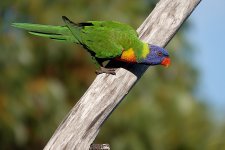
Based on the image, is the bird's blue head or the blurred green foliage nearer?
the bird's blue head

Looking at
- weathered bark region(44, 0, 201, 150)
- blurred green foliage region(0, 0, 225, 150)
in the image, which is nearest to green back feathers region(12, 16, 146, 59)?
weathered bark region(44, 0, 201, 150)

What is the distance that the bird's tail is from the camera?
4555mm

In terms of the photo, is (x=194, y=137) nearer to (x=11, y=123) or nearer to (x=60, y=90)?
(x=60, y=90)

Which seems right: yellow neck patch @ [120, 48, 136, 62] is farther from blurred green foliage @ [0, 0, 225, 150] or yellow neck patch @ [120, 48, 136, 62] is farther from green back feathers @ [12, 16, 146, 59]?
blurred green foliage @ [0, 0, 225, 150]

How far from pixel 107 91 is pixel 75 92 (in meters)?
8.60

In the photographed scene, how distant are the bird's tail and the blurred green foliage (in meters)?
7.05

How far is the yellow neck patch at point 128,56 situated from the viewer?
4.57 meters

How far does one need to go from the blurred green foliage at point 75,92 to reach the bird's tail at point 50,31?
7.05 meters

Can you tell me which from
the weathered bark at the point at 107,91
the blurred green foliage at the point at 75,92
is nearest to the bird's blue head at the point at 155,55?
the weathered bark at the point at 107,91

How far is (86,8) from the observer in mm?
12852

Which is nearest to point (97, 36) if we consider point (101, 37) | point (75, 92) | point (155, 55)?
point (101, 37)

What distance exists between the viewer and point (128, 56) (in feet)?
15.0

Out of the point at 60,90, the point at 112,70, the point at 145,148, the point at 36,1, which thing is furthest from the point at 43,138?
the point at 112,70

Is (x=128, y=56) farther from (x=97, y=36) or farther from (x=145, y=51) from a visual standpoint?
(x=97, y=36)
